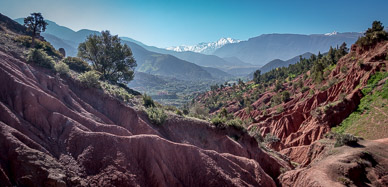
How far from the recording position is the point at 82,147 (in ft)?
42.7

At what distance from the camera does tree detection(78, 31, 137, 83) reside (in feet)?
126

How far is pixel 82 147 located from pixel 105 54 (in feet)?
96.8

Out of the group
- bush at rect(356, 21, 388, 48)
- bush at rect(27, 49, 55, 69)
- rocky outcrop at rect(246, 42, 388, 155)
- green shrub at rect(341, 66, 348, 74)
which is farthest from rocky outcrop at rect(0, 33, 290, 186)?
bush at rect(356, 21, 388, 48)

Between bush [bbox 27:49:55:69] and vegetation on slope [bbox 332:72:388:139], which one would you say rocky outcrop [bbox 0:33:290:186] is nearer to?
bush [bbox 27:49:55:69]

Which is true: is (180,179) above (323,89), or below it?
below

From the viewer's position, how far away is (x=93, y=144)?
43.8ft

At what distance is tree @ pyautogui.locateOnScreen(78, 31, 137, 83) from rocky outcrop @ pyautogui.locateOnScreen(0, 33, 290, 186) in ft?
62.7

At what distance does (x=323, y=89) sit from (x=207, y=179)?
4265 cm

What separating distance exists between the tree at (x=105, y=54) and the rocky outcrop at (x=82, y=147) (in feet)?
62.7

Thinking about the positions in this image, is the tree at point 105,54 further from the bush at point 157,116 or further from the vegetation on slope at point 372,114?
the vegetation on slope at point 372,114

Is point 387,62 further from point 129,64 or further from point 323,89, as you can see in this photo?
point 129,64

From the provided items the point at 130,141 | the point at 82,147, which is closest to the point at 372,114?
the point at 130,141

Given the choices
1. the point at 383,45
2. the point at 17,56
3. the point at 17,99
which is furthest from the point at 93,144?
the point at 383,45

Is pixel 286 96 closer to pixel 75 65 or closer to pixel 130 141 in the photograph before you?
pixel 75 65
